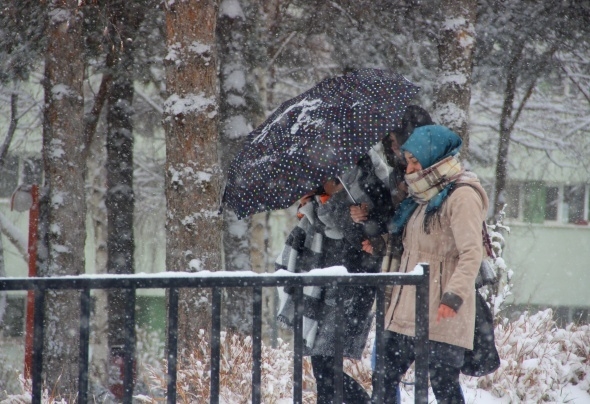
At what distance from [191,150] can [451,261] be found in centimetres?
302

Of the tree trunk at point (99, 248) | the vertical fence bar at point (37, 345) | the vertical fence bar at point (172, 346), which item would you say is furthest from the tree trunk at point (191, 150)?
the tree trunk at point (99, 248)

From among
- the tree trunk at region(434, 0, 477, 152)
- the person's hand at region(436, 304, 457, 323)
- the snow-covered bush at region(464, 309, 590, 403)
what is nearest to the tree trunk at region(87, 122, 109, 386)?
the tree trunk at region(434, 0, 477, 152)

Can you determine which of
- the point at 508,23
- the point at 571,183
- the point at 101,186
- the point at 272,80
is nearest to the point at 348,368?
the point at 508,23

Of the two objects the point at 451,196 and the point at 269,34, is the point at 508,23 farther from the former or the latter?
the point at 451,196

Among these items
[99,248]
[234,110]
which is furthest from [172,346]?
[99,248]

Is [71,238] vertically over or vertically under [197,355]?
over

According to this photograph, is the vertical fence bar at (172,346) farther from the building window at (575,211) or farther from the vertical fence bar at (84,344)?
the building window at (575,211)

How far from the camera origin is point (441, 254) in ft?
11.0

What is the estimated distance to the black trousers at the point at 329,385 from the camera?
3719mm

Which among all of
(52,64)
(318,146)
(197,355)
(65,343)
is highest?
(52,64)

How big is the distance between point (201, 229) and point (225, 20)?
4.37 meters

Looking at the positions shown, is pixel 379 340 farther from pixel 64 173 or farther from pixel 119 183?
pixel 119 183

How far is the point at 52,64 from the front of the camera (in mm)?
8219

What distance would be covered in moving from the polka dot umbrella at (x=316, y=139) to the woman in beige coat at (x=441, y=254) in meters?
0.23
